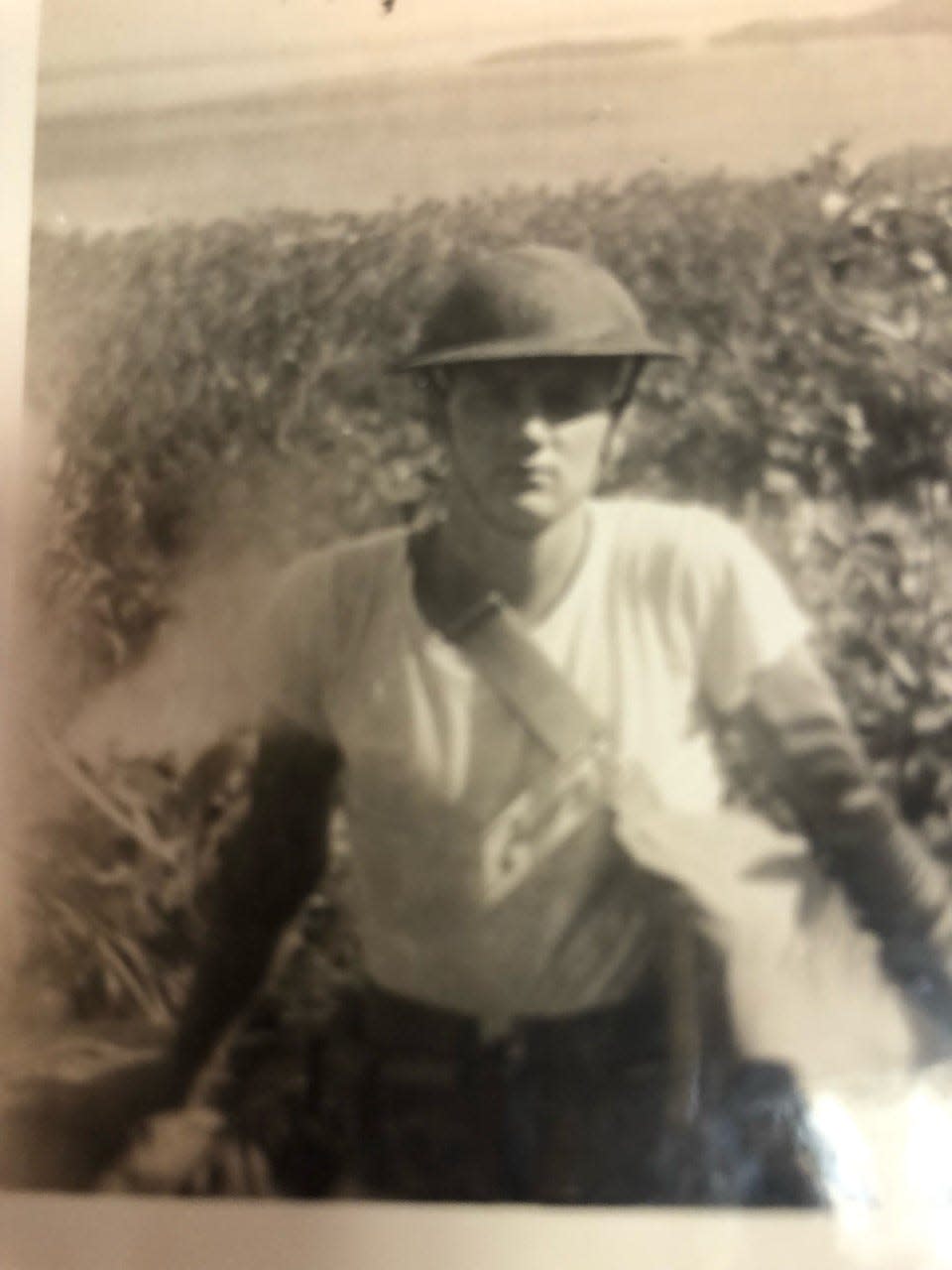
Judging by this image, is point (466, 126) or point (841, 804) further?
point (466, 126)

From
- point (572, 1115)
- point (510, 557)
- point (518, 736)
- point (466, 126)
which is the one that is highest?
point (466, 126)

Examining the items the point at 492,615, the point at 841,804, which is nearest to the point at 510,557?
the point at 492,615

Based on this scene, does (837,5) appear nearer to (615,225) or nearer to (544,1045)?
(615,225)

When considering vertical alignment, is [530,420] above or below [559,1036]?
above

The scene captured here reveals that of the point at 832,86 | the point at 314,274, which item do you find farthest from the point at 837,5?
the point at 314,274

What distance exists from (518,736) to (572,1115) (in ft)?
0.79

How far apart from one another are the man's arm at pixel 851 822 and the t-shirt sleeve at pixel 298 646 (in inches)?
11.2

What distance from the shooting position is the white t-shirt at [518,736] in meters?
0.84

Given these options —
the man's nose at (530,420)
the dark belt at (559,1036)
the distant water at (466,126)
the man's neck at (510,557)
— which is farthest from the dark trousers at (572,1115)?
the distant water at (466,126)

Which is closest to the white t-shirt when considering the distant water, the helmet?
the helmet

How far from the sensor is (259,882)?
0.88 m

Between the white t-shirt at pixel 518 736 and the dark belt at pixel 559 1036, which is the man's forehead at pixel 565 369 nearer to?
the white t-shirt at pixel 518 736

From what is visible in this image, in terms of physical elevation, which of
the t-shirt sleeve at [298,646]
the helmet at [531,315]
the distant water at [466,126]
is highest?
the distant water at [466,126]

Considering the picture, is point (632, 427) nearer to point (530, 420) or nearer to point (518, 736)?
point (530, 420)
